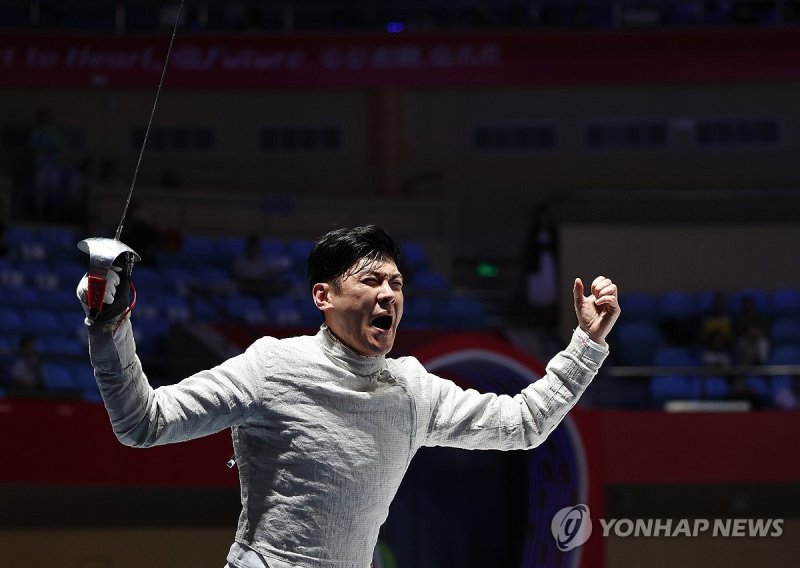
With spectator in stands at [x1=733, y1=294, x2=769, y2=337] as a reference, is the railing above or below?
above

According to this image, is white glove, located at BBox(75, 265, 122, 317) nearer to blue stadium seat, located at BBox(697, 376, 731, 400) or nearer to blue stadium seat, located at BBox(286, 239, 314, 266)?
blue stadium seat, located at BBox(697, 376, 731, 400)

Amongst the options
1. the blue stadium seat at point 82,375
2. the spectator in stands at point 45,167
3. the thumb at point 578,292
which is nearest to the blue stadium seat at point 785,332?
the blue stadium seat at point 82,375

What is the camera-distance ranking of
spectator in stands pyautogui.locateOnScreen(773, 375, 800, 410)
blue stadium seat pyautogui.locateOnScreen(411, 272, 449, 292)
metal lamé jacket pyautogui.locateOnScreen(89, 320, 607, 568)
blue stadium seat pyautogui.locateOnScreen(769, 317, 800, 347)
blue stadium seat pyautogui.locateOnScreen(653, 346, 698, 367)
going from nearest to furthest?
metal lamé jacket pyautogui.locateOnScreen(89, 320, 607, 568) < spectator in stands pyautogui.locateOnScreen(773, 375, 800, 410) < blue stadium seat pyautogui.locateOnScreen(653, 346, 698, 367) < blue stadium seat pyautogui.locateOnScreen(769, 317, 800, 347) < blue stadium seat pyautogui.locateOnScreen(411, 272, 449, 292)

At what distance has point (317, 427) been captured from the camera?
8.33 ft

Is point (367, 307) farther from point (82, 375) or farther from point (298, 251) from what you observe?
point (298, 251)

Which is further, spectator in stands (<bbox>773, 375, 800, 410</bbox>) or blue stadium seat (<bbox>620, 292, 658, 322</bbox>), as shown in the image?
blue stadium seat (<bbox>620, 292, 658, 322</bbox>)

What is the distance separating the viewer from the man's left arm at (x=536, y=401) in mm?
2695

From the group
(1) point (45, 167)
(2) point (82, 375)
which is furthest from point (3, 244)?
(2) point (82, 375)

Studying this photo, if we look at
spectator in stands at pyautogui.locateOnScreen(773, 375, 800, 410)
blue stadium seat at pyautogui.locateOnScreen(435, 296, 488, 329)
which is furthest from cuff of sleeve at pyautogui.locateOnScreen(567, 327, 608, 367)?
blue stadium seat at pyautogui.locateOnScreen(435, 296, 488, 329)

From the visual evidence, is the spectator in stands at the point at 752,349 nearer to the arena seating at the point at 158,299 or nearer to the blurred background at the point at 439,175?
the blurred background at the point at 439,175

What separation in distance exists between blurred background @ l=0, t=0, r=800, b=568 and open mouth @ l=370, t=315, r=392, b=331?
12.5 ft

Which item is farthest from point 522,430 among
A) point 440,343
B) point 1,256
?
point 1,256

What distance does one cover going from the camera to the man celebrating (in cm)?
250

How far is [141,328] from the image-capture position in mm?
10141
